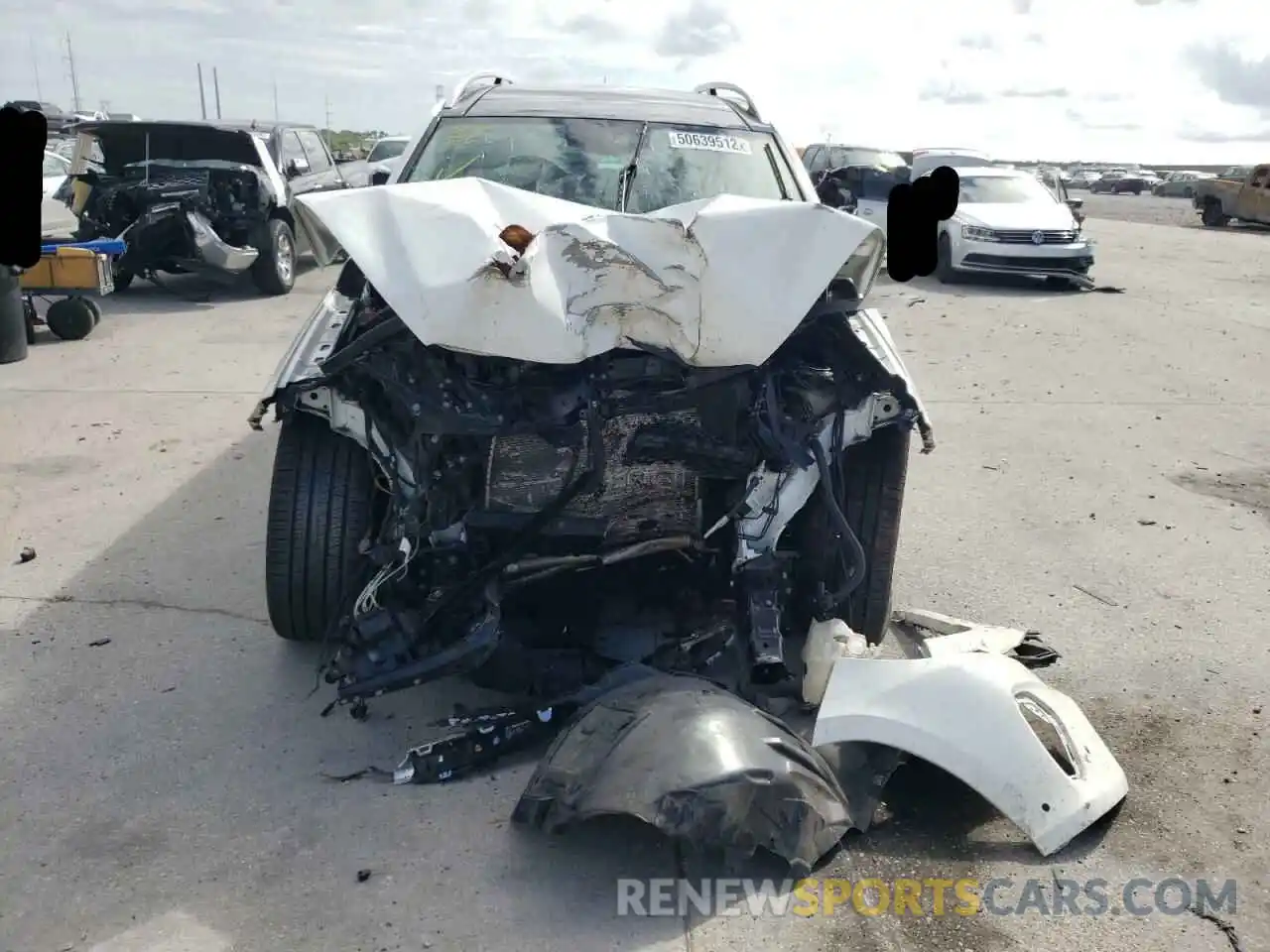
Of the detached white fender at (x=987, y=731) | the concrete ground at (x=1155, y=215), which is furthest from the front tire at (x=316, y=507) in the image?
the concrete ground at (x=1155, y=215)

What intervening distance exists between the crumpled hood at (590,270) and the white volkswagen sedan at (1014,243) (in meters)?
11.6

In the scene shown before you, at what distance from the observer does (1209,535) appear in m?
5.33

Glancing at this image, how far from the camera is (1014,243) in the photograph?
554 inches

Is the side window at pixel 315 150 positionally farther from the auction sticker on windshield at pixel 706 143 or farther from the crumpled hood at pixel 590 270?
the crumpled hood at pixel 590 270

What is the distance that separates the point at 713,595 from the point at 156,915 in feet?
6.44

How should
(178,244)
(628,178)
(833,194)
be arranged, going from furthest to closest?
1. (178,244)
2. (833,194)
3. (628,178)

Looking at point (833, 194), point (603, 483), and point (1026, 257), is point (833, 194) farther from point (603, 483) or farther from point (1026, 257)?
point (1026, 257)

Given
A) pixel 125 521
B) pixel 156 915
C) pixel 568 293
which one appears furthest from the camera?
pixel 125 521

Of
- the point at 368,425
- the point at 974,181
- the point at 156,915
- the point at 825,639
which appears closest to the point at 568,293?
the point at 368,425

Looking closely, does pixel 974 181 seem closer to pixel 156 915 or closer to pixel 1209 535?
pixel 1209 535

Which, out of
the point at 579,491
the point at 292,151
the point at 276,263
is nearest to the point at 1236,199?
the point at 292,151

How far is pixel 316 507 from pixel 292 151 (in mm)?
10486

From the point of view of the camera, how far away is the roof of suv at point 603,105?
465 centimetres

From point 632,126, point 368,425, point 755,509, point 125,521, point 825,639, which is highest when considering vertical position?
point 632,126
